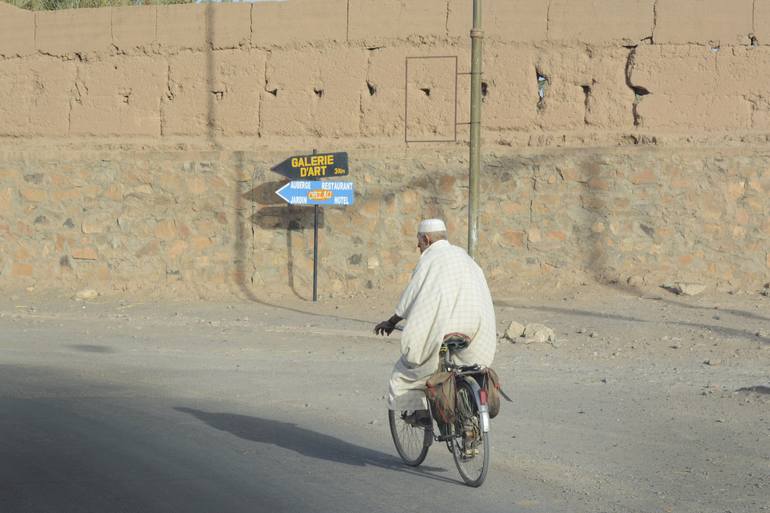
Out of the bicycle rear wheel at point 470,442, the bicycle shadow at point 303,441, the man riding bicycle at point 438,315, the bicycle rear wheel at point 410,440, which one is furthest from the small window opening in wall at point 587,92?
the bicycle rear wheel at point 470,442

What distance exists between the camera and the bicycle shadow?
7.75 meters

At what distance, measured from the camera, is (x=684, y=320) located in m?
15.0

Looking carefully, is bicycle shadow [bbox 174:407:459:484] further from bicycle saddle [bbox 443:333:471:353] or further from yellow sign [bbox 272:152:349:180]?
yellow sign [bbox 272:152:349:180]

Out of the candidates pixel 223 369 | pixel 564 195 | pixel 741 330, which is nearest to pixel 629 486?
pixel 223 369

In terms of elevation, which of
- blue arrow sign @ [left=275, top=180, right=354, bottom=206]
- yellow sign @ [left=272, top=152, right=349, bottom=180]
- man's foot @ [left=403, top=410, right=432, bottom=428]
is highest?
yellow sign @ [left=272, top=152, right=349, bottom=180]

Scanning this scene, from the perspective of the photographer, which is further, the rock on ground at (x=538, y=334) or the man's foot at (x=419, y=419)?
the rock on ground at (x=538, y=334)

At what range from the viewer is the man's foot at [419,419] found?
7305 mm

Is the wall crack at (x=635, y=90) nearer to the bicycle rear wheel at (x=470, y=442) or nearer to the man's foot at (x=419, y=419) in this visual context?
the man's foot at (x=419, y=419)

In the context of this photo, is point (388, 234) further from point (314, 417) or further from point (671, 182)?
point (314, 417)

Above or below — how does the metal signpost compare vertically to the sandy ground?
above

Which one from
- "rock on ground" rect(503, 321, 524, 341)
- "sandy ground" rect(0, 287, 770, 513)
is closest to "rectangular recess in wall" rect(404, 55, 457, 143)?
"sandy ground" rect(0, 287, 770, 513)

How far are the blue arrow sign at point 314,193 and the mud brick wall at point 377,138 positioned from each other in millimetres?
698

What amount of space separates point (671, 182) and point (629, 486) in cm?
1097

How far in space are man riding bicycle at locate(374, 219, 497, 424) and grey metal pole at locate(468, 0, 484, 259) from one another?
317 inches
